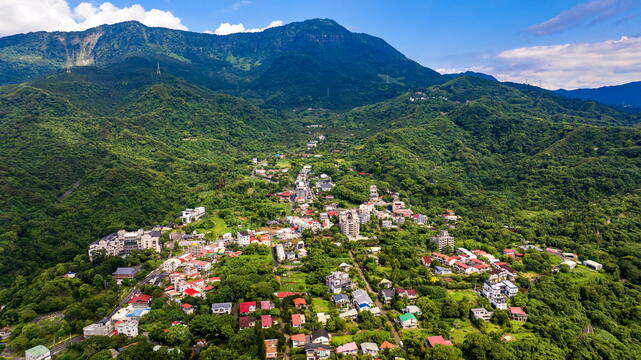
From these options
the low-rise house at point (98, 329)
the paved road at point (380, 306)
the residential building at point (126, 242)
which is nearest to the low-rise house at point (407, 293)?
the paved road at point (380, 306)

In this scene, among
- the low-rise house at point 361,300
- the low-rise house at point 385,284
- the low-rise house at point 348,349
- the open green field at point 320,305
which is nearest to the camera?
the low-rise house at point 348,349

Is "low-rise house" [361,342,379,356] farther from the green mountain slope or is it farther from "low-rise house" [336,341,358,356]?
the green mountain slope

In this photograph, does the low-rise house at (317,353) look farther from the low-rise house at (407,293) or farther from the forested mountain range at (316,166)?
the forested mountain range at (316,166)

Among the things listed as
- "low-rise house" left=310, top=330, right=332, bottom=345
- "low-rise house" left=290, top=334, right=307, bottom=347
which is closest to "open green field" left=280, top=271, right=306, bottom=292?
"low-rise house" left=310, top=330, right=332, bottom=345

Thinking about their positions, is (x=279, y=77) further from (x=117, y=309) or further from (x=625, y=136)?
(x=117, y=309)

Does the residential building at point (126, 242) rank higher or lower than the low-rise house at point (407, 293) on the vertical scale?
higher

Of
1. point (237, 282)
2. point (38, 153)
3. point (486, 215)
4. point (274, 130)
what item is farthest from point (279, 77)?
point (237, 282)
